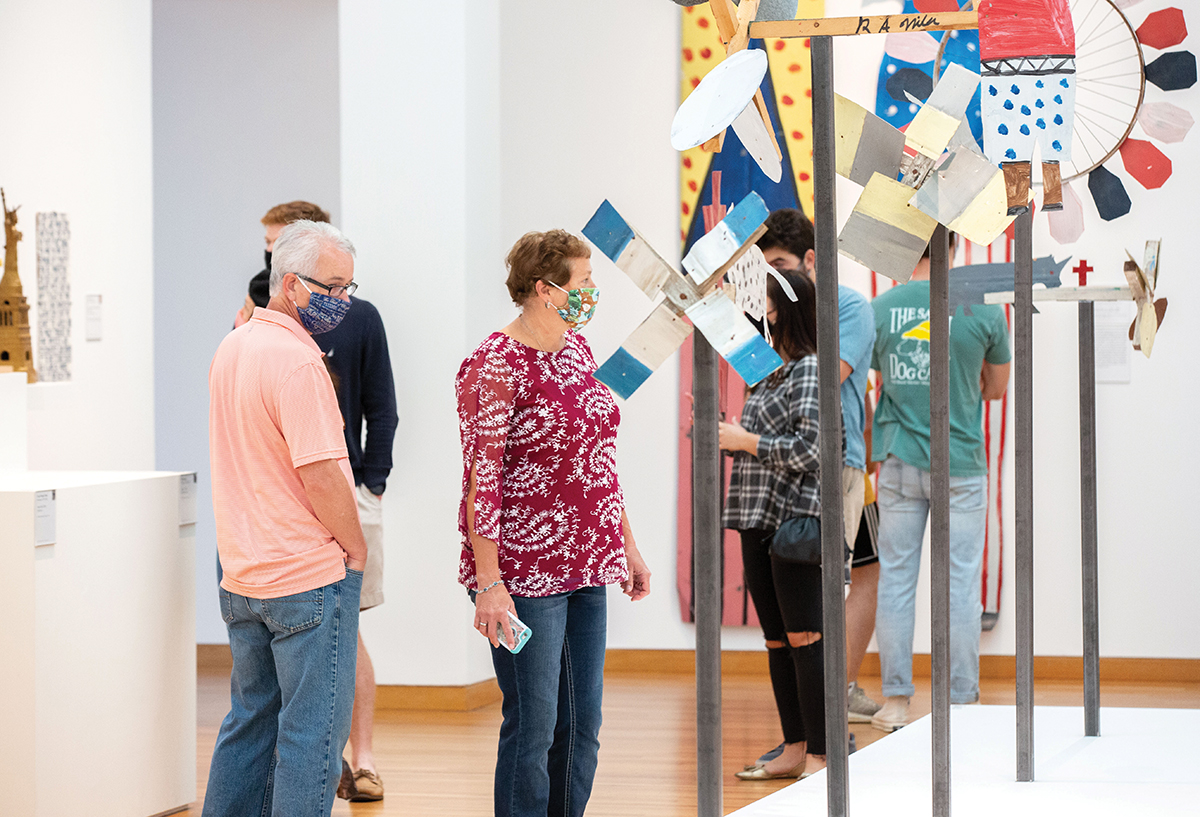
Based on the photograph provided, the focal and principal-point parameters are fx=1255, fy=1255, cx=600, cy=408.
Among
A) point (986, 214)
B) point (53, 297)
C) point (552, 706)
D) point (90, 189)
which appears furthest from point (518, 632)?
point (90, 189)

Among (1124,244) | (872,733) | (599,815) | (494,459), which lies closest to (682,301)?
(494,459)

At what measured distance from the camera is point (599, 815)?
3.24 m

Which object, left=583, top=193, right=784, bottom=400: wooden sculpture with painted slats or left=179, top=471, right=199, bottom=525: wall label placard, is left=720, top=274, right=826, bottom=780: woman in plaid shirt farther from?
left=583, top=193, right=784, bottom=400: wooden sculpture with painted slats

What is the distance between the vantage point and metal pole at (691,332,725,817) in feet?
4.63

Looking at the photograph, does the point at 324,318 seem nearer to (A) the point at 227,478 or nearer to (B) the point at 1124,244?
(A) the point at 227,478

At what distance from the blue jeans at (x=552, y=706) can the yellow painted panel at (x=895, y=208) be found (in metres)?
1.05

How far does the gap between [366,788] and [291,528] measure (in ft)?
4.40

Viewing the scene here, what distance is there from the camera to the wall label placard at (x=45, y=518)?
2.82 metres

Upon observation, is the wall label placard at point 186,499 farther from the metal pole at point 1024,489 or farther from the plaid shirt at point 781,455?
the metal pole at point 1024,489

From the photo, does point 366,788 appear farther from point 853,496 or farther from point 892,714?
point 892,714

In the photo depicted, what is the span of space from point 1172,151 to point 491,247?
2683mm

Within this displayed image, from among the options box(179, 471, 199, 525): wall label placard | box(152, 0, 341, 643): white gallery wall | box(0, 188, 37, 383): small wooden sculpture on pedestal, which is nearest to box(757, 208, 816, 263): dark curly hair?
box(179, 471, 199, 525): wall label placard

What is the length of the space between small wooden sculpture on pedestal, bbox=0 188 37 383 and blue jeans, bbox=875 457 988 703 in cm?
279

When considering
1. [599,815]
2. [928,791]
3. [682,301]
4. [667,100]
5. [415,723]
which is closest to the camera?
[682,301]
